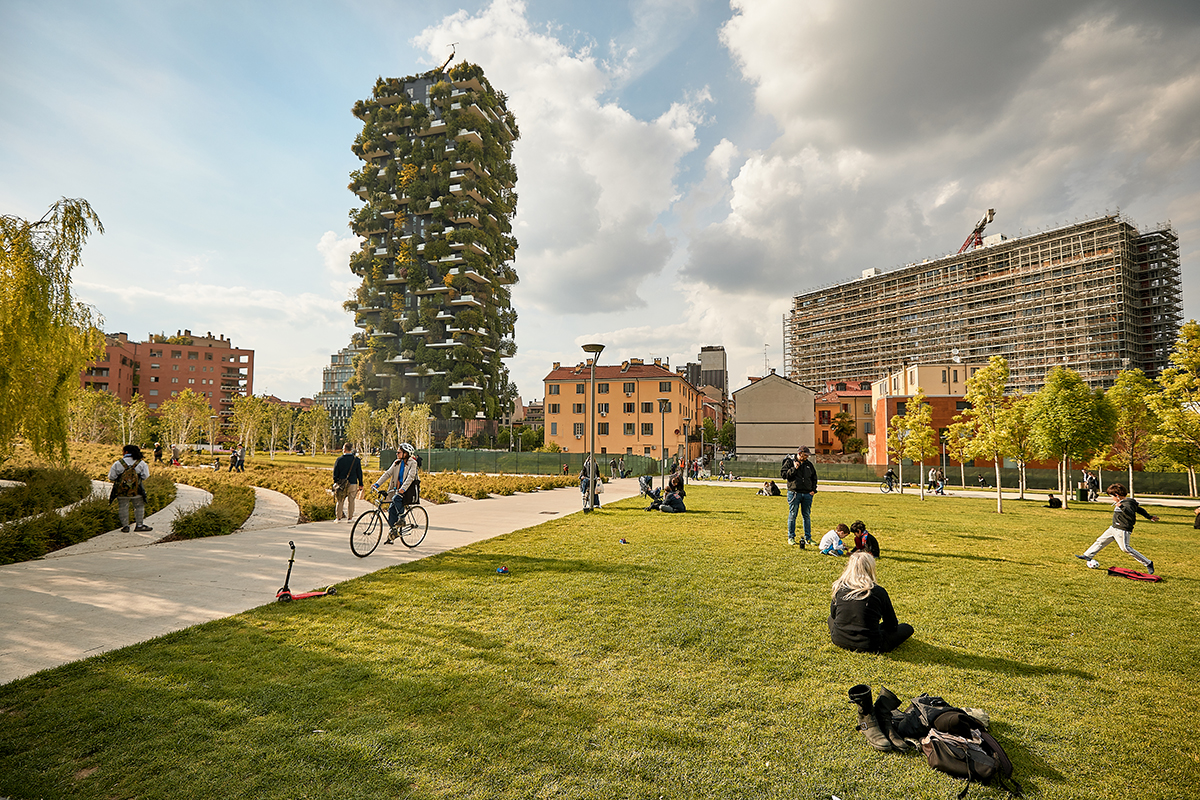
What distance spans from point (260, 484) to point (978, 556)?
25968mm

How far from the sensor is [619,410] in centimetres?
7350

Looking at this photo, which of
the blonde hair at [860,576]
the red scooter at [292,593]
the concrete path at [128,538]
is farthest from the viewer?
the concrete path at [128,538]

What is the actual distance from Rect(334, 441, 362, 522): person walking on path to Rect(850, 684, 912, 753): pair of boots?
1307 cm

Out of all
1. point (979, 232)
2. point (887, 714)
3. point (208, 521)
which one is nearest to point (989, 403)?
point (887, 714)

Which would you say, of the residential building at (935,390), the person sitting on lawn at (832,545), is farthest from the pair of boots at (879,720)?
the residential building at (935,390)

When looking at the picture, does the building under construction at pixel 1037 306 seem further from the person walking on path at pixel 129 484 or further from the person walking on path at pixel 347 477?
the person walking on path at pixel 129 484

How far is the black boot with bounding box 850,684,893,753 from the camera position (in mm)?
3820

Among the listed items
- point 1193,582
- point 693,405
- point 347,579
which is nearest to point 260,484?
point 347,579

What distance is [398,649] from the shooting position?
5496 millimetres

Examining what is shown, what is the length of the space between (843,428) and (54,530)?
8623 centimetres

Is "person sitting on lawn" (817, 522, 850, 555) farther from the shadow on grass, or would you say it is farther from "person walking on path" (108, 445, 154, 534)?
"person walking on path" (108, 445, 154, 534)

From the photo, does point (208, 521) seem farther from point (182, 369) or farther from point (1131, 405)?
point (182, 369)

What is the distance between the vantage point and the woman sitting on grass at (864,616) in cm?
571

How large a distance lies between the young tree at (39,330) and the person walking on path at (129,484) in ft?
3.40
